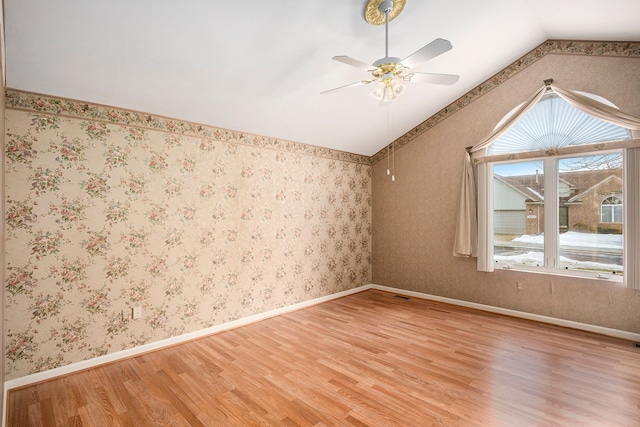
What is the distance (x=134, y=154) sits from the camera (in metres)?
3.06

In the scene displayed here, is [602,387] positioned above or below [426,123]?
below

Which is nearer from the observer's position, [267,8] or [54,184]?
[267,8]

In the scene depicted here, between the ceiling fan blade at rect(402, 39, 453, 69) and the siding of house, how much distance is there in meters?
2.68

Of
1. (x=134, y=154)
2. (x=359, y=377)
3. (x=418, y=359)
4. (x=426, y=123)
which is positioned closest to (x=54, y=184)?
(x=134, y=154)

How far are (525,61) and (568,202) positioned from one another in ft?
6.34

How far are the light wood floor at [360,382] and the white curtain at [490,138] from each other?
4.09 ft

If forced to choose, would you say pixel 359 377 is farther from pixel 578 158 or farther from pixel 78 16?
pixel 578 158

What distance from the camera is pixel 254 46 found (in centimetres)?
274

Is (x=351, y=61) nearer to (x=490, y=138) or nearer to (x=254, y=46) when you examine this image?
(x=254, y=46)

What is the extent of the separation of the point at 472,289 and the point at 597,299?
137 cm

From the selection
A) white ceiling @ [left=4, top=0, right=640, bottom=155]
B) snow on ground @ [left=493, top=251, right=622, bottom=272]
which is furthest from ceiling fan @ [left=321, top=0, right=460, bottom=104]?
snow on ground @ [left=493, top=251, right=622, bottom=272]

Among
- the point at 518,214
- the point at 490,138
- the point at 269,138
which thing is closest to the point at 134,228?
the point at 269,138

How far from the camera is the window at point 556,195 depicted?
358 centimetres

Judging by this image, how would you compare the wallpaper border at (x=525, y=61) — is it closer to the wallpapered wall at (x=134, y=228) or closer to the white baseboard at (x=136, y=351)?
the wallpapered wall at (x=134, y=228)
